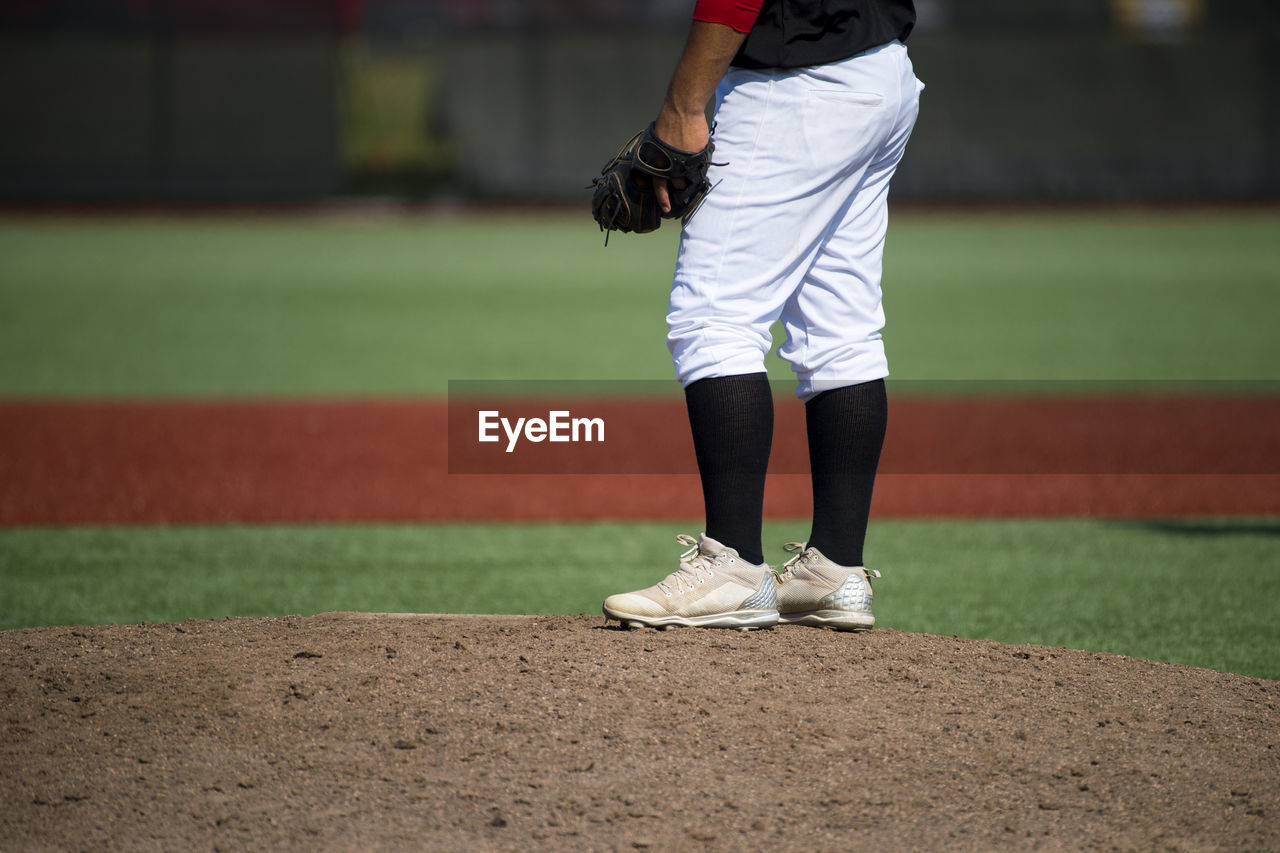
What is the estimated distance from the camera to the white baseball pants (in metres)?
3.01

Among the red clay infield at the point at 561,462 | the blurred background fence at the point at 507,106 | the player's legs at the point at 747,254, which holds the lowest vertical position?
the red clay infield at the point at 561,462

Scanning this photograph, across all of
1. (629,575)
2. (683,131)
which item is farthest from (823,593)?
(629,575)

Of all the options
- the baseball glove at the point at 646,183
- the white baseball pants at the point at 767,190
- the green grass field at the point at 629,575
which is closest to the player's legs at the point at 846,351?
the white baseball pants at the point at 767,190

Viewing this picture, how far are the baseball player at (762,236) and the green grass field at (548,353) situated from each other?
136 centimetres

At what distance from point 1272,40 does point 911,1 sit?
1319 inches

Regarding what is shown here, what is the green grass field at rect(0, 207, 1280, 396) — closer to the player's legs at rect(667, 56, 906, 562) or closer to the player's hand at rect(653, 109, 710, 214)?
the player's legs at rect(667, 56, 906, 562)

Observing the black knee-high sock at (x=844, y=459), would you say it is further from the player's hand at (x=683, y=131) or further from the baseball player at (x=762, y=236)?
the player's hand at (x=683, y=131)

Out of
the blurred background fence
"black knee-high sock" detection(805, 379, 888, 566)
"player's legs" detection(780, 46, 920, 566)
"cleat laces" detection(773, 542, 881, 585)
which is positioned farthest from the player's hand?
the blurred background fence

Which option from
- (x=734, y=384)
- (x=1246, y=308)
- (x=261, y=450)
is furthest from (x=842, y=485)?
(x=1246, y=308)

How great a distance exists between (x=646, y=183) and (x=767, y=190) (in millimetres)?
268

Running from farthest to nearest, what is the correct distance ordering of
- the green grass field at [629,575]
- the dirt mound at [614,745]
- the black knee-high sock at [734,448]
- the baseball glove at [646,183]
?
the green grass field at [629,575] < the black knee-high sock at [734,448] < the baseball glove at [646,183] < the dirt mound at [614,745]

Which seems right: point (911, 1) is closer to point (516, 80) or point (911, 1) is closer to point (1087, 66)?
point (516, 80)

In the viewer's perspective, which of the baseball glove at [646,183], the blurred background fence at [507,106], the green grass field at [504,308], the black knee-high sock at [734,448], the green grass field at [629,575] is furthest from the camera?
the blurred background fence at [507,106]

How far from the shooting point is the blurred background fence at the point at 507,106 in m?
30.7
